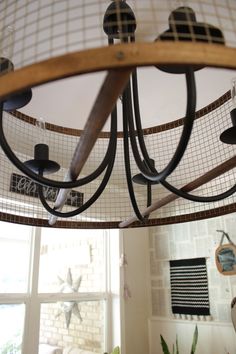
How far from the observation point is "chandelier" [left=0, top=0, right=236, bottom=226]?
435 mm

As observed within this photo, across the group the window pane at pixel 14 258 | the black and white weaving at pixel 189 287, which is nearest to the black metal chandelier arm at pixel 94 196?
the window pane at pixel 14 258

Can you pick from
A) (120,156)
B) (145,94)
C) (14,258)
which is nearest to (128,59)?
(145,94)

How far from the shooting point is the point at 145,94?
1.72 meters

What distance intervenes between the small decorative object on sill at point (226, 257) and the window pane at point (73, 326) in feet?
3.58

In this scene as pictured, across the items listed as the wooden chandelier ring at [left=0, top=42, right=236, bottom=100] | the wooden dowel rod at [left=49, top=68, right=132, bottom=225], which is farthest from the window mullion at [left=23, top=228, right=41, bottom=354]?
the wooden chandelier ring at [left=0, top=42, right=236, bottom=100]

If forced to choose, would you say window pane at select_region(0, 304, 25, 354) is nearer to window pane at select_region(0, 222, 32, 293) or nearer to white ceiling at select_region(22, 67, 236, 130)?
window pane at select_region(0, 222, 32, 293)

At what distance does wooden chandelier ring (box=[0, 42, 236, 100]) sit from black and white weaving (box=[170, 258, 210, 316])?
2646 millimetres

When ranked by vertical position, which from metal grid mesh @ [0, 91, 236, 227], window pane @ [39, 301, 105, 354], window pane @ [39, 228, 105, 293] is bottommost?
window pane @ [39, 301, 105, 354]

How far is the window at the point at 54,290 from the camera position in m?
2.21

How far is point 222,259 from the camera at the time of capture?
2.62m

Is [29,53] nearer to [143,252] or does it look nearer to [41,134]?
[41,134]

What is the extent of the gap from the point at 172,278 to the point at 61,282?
3.48 ft

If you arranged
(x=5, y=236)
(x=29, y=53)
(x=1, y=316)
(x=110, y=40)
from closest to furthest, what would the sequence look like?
(x=110, y=40) → (x=29, y=53) → (x=1, y=316) → (x=5, y=236)

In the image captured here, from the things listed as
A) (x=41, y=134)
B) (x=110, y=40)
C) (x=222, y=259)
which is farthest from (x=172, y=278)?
(x=110, y=40)
